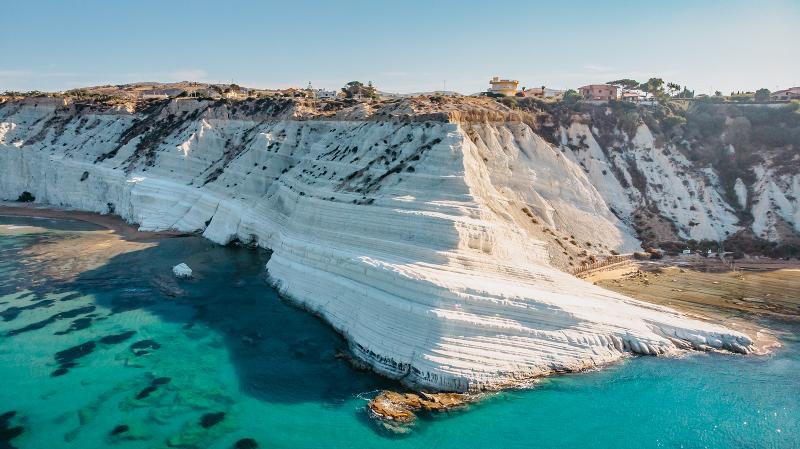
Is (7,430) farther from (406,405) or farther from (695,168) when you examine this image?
(695,168)

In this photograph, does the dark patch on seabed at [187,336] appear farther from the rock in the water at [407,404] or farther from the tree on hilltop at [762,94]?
the tree on hilltop at [762,94]

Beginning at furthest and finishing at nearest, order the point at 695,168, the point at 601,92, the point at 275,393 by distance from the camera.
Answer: the point at 601,92 → the point at 695,168 → the point at 275,393

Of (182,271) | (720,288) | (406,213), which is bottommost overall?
(182,271)

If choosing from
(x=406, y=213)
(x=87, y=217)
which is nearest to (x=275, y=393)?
(x=406, y=213)

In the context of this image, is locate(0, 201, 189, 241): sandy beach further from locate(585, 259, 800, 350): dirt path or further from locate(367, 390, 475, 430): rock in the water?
locate(585, 259, 800, 350): dirt path

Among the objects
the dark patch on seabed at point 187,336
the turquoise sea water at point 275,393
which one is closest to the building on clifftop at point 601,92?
the turquoise sea water at point 275,393

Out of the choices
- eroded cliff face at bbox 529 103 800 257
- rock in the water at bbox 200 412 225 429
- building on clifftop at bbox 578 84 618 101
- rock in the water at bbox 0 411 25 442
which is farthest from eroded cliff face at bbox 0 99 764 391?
rock in the water at bbox 0 411 25 442
